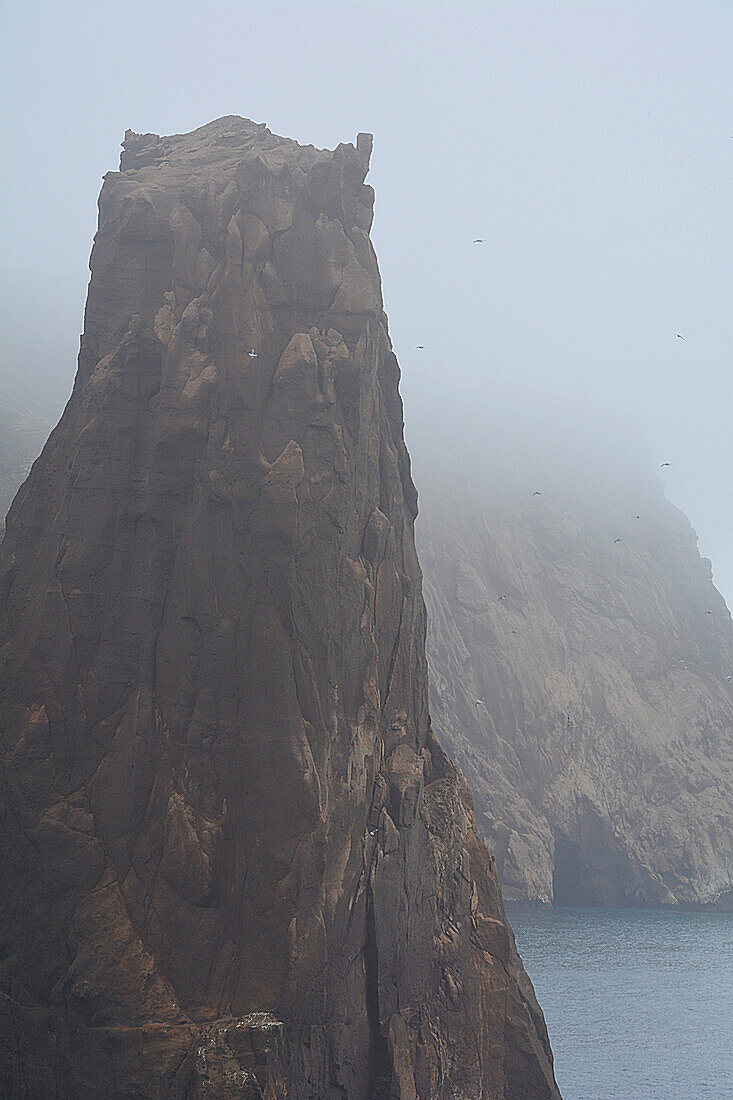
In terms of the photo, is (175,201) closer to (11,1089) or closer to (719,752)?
(11,1089)

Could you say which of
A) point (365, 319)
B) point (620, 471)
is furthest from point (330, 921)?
point (620, 471)

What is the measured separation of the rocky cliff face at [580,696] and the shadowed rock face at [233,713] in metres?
48.0

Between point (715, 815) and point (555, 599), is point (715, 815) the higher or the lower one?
the lower one

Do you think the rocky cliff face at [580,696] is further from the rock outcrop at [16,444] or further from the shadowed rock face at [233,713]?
the shadowed rock face at [233,713]

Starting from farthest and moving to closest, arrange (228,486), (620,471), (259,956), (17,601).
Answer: (620,471)
(17,601)
(228,486)
(259,956)

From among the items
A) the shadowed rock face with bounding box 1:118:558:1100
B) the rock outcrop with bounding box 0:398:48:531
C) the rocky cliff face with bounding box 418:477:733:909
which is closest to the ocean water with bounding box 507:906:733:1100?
the rocky cliff face with bounding box 418:477:733:909

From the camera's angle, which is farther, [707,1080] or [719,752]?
[719,752]

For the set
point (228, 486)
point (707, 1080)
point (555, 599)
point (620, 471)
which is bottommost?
point (707, 1080)

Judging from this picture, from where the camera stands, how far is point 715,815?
70.7 metres

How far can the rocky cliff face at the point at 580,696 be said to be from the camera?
67.6m

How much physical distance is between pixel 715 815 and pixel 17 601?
64.6 meters

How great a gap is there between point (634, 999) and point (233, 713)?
34.8 m

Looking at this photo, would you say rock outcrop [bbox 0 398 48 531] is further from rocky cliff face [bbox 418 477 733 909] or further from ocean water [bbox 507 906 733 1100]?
ocean water [bbox 507 906 733 1100]

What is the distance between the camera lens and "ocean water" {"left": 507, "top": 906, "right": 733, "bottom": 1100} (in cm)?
3372
